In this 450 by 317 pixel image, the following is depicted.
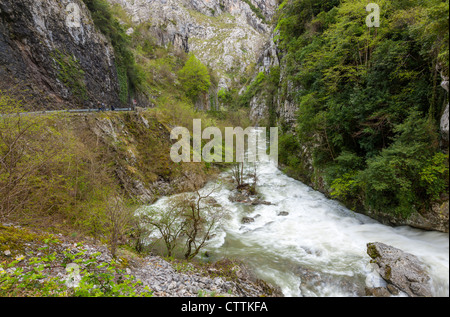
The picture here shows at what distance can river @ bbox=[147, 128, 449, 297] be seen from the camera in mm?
7312

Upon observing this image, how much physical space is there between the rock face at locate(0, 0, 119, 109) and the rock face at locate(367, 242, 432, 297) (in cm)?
2021

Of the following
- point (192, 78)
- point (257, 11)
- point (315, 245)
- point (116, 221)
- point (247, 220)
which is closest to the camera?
point (116, 221)

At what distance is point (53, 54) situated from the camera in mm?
17156

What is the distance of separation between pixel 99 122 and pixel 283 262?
638 inches

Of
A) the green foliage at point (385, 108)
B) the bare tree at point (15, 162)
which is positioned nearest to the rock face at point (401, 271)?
the green foliage at point (385, 108)

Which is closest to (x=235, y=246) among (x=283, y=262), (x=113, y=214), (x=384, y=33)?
(x=283, y=262)

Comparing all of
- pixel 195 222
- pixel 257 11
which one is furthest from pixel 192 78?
pixel 257 11

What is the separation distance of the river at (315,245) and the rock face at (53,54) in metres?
13.6

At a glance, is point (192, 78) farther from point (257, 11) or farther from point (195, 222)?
point (257, 11)

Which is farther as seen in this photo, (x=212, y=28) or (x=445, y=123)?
(x=212, y=28)

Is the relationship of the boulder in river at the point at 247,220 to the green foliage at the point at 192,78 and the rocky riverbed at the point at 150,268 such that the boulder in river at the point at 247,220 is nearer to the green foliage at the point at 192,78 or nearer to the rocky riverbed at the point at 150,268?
the rocky riverbed at the point at 150,268

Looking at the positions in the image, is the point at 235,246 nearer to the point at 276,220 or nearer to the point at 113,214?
the point at 276,220

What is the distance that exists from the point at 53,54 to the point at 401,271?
2779cm

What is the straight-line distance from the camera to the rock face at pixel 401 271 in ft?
20.1
